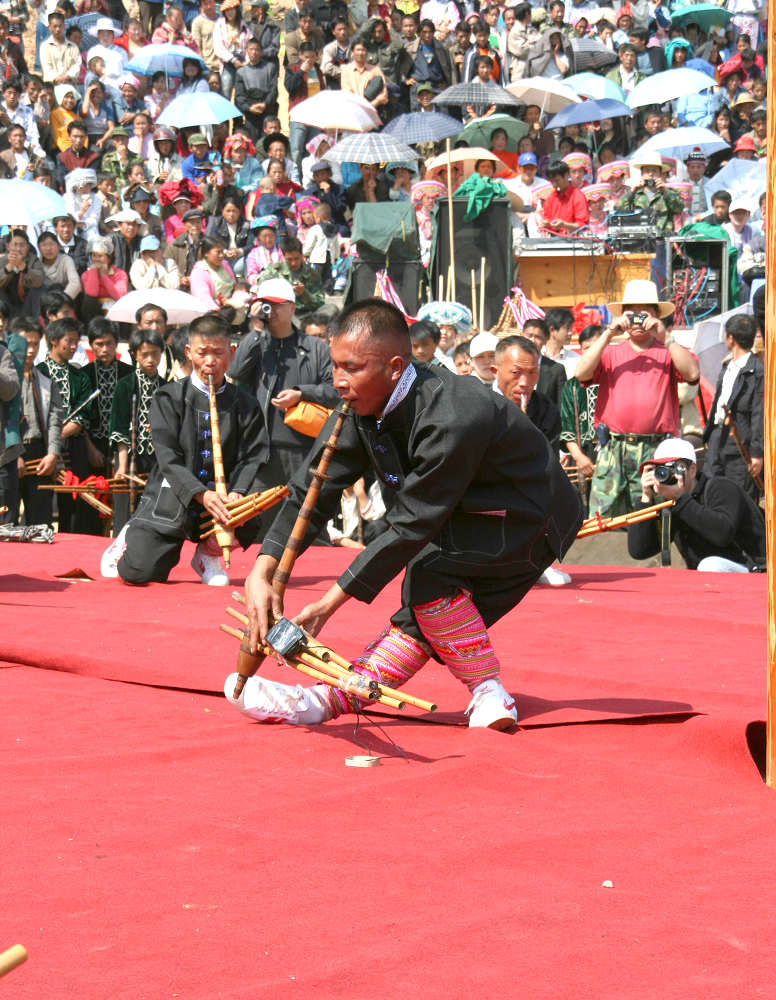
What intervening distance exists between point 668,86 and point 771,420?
10.7 metres

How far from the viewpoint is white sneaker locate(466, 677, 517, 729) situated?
3.51 meters

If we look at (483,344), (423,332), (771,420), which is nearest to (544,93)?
(423,332)

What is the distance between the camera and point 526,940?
2.15 m

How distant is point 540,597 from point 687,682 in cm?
192

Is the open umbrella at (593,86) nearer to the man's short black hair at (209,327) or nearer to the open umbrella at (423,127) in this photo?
the open umbrella at (423,127)

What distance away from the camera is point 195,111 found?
42.8ft

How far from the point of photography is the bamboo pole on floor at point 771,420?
3.06 metres

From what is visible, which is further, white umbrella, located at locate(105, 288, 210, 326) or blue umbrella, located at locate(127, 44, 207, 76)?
blue umbrella, located at locate(127, 44, 207, 76)

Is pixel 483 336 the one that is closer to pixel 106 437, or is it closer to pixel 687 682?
pixel 106 437

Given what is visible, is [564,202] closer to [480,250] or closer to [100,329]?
[480,250]

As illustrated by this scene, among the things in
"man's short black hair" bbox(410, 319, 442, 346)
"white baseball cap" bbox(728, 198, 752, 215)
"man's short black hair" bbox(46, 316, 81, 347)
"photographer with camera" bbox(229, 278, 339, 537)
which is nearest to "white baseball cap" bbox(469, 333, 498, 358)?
"man's short black hair" bbox(410, 319, 442, 346)

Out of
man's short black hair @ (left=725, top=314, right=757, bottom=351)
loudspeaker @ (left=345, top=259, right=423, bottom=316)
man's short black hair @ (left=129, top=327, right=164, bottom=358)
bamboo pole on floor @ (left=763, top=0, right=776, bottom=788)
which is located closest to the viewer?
bamboo pole on floor @ (left=763, top=0, right=776, bottom=788)

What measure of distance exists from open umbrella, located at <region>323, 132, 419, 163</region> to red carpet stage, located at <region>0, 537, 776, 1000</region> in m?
7.45

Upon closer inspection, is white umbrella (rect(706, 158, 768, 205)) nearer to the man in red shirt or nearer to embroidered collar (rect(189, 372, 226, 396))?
the man in red shirt
